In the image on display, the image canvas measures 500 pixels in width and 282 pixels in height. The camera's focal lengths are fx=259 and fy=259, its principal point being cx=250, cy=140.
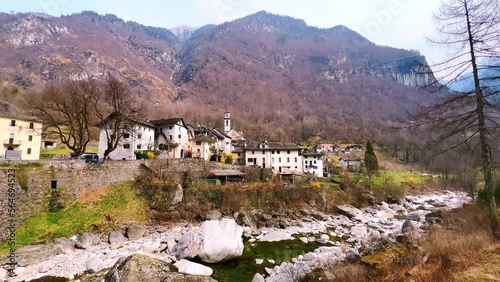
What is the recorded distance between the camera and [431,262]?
977 centimetres

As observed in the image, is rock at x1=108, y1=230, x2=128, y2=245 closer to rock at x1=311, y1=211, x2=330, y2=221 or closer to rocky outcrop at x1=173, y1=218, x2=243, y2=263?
rocky outcrop at x1=173, y1=218, x2=243, y2=263

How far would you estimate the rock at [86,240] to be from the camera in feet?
72.4

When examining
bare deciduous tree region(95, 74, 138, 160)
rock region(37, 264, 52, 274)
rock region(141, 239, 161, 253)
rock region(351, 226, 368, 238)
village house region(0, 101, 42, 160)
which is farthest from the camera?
bare deciduous tree region(95, 74, 138, 160)

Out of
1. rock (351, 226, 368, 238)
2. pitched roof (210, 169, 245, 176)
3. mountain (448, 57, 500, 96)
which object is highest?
mountain (448, 57, 500, 96)

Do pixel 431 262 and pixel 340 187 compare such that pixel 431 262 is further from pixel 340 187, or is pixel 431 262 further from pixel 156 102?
pixel 156 102

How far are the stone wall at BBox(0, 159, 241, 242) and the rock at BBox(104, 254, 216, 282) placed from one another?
849 inches

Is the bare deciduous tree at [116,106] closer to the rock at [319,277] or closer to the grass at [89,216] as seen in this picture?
the grass at [89,216]

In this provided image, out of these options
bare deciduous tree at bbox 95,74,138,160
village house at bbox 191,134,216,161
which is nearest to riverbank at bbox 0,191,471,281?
bare deciduous tree at bbox 95,74,138,160

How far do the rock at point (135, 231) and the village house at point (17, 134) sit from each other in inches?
635

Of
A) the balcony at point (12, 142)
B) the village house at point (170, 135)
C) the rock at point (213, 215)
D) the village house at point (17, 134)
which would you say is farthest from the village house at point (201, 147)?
the balcony at point (12, 142)

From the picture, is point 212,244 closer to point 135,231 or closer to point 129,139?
point 135,231

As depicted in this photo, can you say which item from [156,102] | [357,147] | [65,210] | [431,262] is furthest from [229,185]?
[156,102]

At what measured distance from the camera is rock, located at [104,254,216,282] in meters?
6.42

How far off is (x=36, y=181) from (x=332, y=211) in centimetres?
3820
